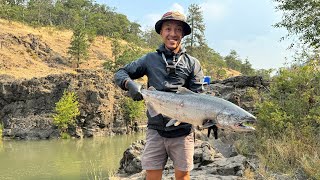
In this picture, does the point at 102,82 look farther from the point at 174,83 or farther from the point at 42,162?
the point at 174,83

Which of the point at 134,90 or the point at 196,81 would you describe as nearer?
the point at 134,90

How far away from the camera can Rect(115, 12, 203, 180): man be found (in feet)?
10.9

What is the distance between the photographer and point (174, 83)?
3.39 meters

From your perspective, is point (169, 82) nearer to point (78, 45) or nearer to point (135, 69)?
point (135, 69)

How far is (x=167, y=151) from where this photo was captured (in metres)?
3.41

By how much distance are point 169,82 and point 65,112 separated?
25921mm

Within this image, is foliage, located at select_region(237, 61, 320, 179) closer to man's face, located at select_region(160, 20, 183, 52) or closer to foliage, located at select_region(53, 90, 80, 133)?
man's face, located at select_region(160, 20, 183, 52)

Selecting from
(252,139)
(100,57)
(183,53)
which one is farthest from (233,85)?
(100,57)

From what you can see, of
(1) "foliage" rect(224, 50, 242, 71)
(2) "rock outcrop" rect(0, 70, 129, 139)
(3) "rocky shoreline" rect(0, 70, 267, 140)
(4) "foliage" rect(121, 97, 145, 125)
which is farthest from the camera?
(1) "foliage" rect(224, 50, 242, 71)

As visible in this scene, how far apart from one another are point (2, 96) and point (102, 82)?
8386 millimetres

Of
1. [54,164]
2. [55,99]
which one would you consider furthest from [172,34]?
[55,99]

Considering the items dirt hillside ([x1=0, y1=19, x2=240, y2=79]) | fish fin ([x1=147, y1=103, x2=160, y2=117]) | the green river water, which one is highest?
dirt hillside ([x1=0, y1=19, x2=240, y2=79])

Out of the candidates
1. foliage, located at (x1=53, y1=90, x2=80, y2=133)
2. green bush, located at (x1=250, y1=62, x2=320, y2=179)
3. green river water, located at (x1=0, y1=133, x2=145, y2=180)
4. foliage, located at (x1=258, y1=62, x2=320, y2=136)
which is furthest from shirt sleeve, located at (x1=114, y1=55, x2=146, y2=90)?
foliage, located at (x1=53, y1=90, x2=80, y2=133)

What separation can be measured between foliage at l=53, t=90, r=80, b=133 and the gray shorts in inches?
1010
